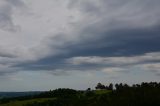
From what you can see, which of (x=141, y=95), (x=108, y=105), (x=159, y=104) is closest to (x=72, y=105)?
(x=108, y=105)

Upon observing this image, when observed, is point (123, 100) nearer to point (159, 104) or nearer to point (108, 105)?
point (108, 105)

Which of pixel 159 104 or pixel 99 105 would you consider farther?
pixel 99 105

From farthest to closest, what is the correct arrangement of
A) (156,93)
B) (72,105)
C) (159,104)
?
(72,105), (156,93), (159,104)

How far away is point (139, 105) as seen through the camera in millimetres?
167125

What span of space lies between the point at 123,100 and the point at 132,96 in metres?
5.77

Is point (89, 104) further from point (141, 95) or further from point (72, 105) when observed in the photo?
point (141, 95)

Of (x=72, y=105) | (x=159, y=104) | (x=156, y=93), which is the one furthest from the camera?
(x=72, y=105)

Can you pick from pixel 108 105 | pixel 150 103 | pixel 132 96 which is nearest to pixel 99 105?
pixel 108 105

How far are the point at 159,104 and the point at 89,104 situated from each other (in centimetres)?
5182

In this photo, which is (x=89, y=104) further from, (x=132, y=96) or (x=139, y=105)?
(x=139, y=105)

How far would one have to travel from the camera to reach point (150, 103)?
166m

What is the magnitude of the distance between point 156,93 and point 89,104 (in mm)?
42609

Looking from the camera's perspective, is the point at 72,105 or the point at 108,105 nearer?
the point at 108,105

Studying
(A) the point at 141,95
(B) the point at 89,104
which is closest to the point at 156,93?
(A) the point at 141,95
